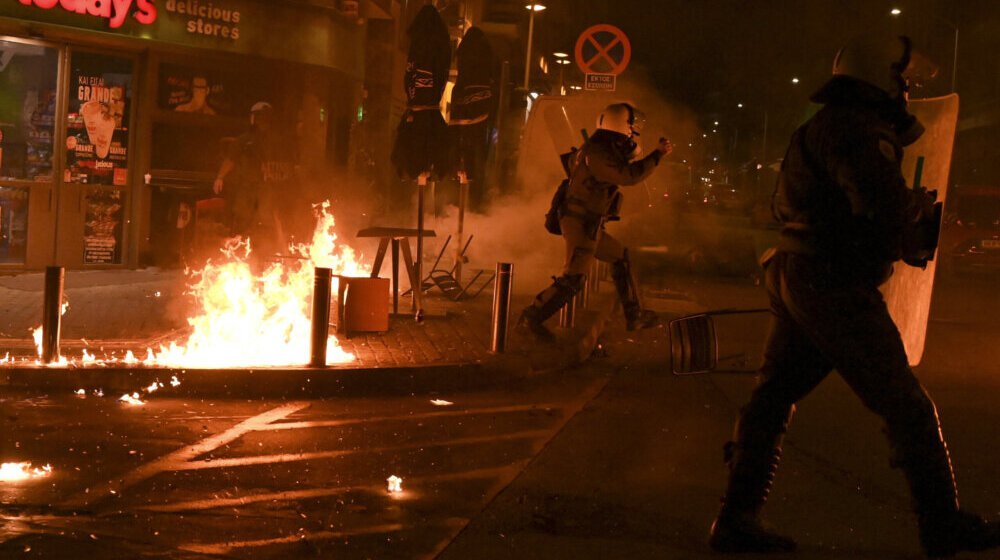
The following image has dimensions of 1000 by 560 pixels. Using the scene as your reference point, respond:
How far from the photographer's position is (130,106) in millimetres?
12391

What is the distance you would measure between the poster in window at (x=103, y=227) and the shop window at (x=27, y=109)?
0.67 meters

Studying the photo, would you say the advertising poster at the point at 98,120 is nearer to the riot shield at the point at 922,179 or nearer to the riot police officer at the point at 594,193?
the riot police officer at the point at 594,193

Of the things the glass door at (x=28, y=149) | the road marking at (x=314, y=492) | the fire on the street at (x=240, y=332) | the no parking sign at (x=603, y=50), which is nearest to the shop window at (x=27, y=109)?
the glass door at (x=28, y=149)

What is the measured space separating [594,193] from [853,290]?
453cm

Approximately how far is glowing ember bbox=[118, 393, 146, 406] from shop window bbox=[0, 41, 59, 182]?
20.1 ft

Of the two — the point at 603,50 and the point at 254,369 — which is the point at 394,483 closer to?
the point at 254,369

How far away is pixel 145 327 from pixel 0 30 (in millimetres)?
5119

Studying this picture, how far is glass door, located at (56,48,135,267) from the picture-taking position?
11.9 metres

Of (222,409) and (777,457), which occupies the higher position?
(777,457)

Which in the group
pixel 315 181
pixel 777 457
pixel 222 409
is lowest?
pixel 222 409

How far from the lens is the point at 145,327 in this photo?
8.53 meters

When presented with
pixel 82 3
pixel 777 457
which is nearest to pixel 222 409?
pixel 777 457

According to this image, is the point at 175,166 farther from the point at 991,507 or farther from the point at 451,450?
the point at 991,507

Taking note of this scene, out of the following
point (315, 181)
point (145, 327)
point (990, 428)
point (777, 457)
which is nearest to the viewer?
point (777, 457)
